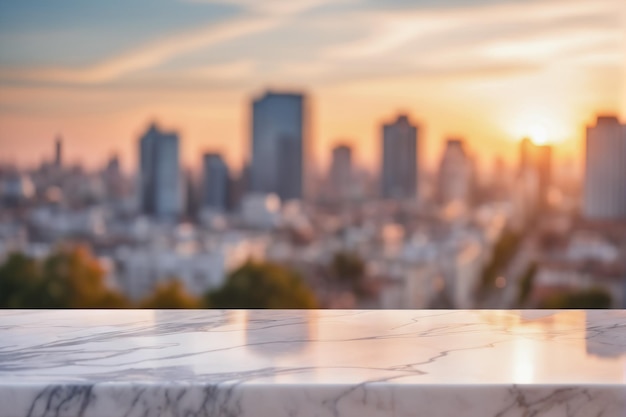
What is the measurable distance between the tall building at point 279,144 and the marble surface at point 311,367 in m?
14.2

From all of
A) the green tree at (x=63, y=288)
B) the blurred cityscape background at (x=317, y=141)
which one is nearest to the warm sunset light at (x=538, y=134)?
the blurred cityscape background at (x=317, y=141)

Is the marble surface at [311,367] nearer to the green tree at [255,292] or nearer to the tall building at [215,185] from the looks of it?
the green tree at [255,292]

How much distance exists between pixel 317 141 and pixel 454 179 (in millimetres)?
2724

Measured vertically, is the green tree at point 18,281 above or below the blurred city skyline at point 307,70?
below

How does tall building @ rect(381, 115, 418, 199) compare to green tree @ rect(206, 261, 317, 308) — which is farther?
tall building @ rect(381, 115, 418, 199)

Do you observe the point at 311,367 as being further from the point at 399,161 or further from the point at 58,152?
the point at 399,161

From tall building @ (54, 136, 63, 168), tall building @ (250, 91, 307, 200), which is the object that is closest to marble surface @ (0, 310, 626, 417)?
tall building @ (54, 136, 63, 168)

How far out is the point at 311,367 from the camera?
0.72 metres

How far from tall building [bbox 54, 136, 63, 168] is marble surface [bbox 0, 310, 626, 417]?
488 inches

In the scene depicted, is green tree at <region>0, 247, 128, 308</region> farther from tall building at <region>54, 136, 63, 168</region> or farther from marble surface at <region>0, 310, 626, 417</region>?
marble surface at <region>0, 310, 626, 417</region>

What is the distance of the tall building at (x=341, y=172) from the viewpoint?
1455cm

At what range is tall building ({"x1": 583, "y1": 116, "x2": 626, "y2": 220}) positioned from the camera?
30.4 feet

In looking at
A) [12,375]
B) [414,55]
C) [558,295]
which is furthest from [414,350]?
[414,55]

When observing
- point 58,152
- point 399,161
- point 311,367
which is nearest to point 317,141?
point 399,161
